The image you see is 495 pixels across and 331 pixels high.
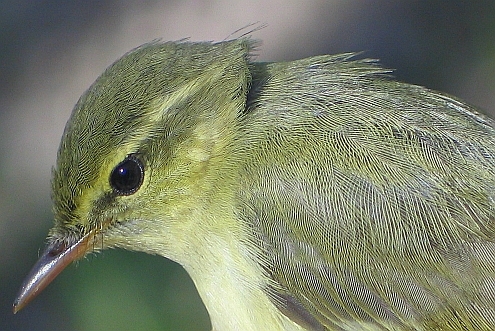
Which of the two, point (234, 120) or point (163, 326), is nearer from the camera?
point (234, 120)

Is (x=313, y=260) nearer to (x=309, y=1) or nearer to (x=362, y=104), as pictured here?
(x=362, y=104)

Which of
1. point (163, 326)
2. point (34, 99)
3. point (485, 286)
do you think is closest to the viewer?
point (485, 286)

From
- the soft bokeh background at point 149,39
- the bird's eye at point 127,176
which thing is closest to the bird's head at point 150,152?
the bird's eye at point 127,176

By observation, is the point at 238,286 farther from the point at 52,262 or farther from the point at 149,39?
the point at 149,39

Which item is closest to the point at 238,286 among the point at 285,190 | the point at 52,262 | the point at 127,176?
the point at 285,190

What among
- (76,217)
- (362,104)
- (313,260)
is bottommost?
(313,260)

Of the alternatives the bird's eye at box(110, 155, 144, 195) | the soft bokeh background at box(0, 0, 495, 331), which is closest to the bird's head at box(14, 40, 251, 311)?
the bird's eye at box(110, 155, 144, 195)

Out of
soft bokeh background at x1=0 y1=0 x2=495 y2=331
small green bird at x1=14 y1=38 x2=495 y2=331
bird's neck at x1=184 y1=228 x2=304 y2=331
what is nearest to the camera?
small green bird at x1=14 y1=38 x2=495 y2=331

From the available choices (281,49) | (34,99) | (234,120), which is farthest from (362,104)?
(34,99)

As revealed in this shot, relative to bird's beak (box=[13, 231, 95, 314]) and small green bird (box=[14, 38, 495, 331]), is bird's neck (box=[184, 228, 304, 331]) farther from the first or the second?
bird's beak (box=[13, 231, 95, 314])

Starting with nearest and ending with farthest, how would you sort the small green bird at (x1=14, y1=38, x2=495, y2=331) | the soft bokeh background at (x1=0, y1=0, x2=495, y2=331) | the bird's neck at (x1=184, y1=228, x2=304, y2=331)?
the small green bird at (x1=14, y1=38, x2=495, y2=331)
the bird's neck at (x1=184, y1=228, x2=304, y2=331)
the soft bokeh background at (x1=0, y1=0, x2=495, y2=331)
